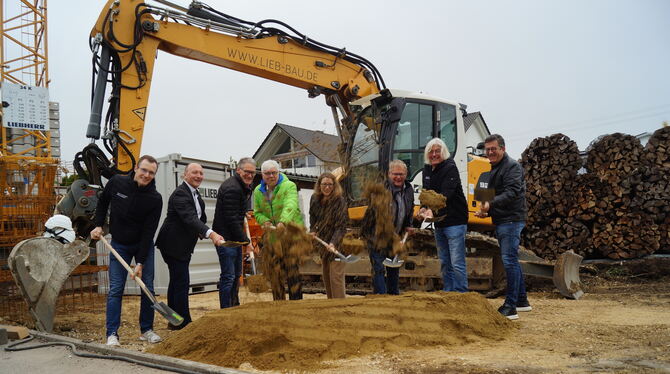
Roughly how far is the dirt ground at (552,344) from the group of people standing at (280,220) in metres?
0.63

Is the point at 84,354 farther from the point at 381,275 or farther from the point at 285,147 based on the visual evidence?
the point at 285,147

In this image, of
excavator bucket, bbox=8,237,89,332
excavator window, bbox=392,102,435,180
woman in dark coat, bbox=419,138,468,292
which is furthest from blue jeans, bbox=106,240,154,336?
excavator window, bbox=392,102,435,180

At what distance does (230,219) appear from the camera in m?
5.65

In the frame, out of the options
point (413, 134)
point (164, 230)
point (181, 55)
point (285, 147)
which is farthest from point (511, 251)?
point (285, 147)

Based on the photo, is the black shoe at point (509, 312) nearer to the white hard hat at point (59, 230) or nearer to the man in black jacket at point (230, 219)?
the man in black jacket at point (230, 219)

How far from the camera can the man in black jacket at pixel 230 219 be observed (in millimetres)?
5656

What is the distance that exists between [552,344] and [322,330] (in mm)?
1738

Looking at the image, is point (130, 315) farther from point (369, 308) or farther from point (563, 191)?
point (563, 191)

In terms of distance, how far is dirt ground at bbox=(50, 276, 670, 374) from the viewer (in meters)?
3.45

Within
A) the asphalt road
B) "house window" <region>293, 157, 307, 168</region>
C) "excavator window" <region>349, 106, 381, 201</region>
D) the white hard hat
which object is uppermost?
"house window" <region>293, 157, 307, 168</region>

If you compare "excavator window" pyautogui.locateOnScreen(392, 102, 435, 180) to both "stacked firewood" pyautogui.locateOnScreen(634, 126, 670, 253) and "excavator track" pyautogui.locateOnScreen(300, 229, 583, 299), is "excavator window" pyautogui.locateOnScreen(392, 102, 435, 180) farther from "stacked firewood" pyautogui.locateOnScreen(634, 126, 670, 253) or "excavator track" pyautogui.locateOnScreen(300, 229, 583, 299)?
"stacked firewood" pyautogui.locateOnScreen(634, 126, 670, 253)

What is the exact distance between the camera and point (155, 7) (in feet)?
23.8

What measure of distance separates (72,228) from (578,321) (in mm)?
5315

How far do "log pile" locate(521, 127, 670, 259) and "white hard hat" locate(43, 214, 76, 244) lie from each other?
755 centimetres
